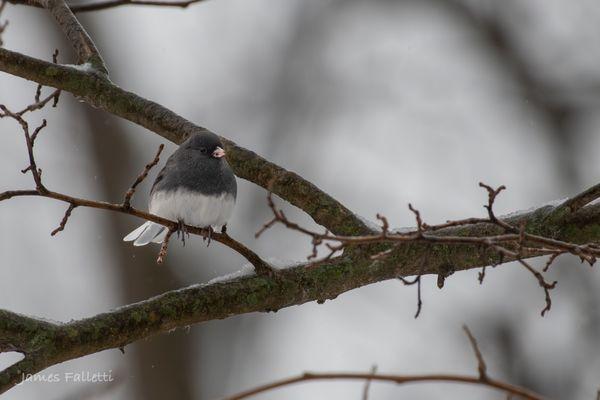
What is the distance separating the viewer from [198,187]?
297cm

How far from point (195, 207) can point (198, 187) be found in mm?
101

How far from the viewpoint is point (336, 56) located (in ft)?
27.1

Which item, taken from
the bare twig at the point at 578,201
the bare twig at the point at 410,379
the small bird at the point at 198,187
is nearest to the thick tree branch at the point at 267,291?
the bare twig at the point at 578,201

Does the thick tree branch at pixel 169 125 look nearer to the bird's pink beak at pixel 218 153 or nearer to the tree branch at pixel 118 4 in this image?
the bird's pink beak at pixel 218 153

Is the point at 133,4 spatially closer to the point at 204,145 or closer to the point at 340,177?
the point at 204,145

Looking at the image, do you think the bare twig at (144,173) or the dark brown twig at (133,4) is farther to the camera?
the dark brown twig at (133,4)

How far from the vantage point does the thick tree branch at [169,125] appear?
104 inches

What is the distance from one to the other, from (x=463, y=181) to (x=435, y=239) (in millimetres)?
6992

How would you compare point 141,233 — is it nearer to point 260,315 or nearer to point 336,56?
point 260,315

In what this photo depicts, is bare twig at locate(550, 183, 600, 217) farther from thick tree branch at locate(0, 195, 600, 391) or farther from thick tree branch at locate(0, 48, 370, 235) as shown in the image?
thick tree branch at locate(0, 48, 370, 235)

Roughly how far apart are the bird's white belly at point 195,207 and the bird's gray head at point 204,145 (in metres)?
0.16

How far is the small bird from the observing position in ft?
9.53

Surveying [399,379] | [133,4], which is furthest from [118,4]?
[399,379]

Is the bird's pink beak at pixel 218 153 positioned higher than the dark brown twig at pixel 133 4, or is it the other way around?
the dark brown twig at pixel 133 4
